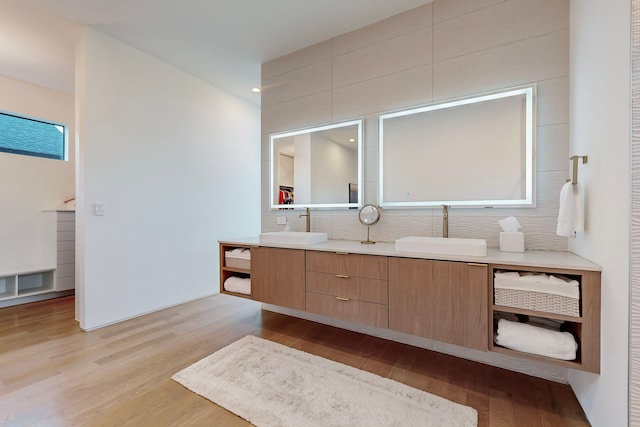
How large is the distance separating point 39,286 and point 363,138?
427cm

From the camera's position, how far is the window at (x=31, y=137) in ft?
10.5

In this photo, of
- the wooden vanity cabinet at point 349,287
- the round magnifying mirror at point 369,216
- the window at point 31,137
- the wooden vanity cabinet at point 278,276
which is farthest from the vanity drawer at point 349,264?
the window at point 31,137

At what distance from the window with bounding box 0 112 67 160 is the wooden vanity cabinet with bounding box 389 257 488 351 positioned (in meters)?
4.46

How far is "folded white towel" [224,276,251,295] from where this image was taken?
8.07 feet

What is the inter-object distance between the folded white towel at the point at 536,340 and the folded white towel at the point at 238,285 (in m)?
1.88

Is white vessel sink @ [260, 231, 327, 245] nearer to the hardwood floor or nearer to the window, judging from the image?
the hardwood floor

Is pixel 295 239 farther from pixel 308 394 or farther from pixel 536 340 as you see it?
pixel 536 340

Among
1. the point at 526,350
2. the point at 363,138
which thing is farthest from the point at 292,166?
the point at 526,350

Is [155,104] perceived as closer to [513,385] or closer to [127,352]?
[127,352]

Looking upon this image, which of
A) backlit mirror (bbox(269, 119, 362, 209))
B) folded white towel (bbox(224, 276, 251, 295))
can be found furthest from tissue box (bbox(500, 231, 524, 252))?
folded white towel (bbox(224, 276, 251, 295))

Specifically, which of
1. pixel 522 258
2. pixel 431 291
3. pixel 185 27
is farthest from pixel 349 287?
pixel 185 27

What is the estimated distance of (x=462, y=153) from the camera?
2.04m

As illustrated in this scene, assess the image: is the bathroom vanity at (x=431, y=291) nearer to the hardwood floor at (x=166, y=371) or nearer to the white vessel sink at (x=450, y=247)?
the white vessel sink at (x=450, y=247)

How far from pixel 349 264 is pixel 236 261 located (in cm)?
116
